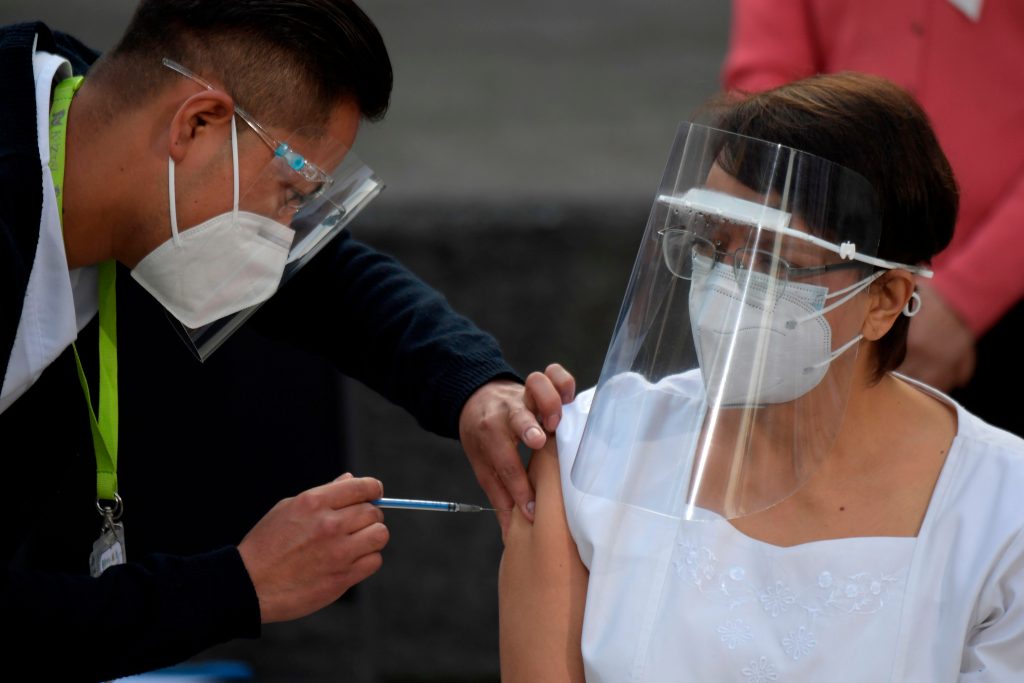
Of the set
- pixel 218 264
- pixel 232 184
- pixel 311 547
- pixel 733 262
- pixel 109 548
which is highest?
pixel 733 262

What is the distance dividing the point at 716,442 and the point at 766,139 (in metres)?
0.47

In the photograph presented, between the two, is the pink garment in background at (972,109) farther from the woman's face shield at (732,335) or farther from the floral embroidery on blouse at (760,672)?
the floral embroidery on blouse at (760,672)

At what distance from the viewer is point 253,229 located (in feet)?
7.19

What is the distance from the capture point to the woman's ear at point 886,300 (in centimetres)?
204

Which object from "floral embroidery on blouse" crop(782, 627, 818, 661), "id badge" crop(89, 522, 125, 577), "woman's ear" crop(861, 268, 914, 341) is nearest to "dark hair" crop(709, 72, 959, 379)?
"woman's ear" crop(861, 268, 914, 341)

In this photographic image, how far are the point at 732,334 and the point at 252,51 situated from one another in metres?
0.87

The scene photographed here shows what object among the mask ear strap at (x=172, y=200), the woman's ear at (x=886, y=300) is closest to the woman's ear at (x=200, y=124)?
the mask ear strap at (x=172, y=200)

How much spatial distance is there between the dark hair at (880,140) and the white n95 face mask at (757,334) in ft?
0.37

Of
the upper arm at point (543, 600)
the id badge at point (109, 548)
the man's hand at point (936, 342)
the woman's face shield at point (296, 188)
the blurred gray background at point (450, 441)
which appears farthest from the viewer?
the blurred gray background at point (450, 441)

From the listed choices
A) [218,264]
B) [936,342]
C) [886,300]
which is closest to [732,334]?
[886,300]

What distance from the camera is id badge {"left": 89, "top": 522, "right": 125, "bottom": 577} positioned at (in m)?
2.25

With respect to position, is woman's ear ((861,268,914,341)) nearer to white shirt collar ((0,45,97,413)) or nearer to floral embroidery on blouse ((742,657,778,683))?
floral embroidery on blouse ((742,657,778,683))

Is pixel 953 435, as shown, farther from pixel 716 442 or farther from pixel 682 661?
pixel 682 661

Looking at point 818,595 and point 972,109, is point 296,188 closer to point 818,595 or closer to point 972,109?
point 818,595
